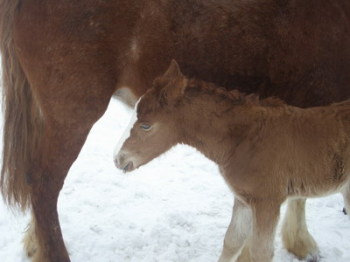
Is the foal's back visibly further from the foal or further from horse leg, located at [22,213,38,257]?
horse leg, located at [22,213,38,257]

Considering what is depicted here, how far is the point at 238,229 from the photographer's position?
3.12 m

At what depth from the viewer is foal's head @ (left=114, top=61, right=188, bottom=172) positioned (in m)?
2.67

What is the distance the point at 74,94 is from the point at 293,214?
224cm

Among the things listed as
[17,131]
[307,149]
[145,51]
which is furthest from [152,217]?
[307,149]

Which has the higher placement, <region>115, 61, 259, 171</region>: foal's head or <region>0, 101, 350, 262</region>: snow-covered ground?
<region>115, 61, 259, 171</region>: foal's head

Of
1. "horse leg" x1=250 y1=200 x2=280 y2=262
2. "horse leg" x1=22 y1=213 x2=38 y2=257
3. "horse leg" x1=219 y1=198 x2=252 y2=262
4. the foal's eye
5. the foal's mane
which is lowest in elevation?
"horse leg" x1=22 y1=213 x2=38 y2=257

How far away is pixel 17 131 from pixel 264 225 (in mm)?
2079

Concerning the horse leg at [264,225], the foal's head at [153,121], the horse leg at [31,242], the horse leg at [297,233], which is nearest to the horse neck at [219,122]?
the foal's head at [153,121]

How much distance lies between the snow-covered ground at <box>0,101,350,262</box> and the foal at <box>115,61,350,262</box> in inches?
31.7

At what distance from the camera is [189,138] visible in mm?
2848

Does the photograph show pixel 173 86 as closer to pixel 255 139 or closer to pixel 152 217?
pixel 255 139

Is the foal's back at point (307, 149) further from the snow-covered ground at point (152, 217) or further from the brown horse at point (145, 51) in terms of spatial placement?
the snow-covered ground at point (152, 217)

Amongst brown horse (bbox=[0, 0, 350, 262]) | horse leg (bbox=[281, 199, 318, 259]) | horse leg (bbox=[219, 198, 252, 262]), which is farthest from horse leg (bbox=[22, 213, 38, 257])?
horse leg (bbox=[281, 199, 318, 259])

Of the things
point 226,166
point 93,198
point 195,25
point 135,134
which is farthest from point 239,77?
point 93,198
